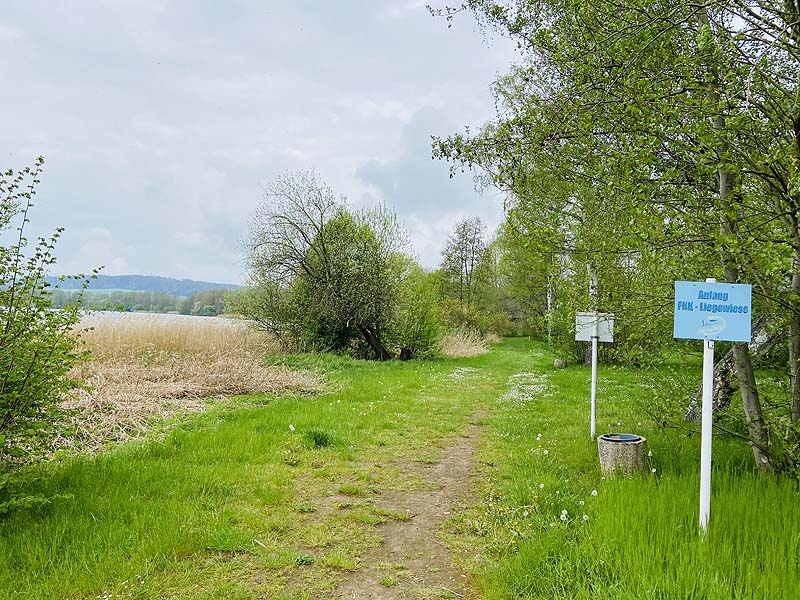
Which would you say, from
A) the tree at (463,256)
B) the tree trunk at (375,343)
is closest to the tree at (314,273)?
the tree trunk at (375,343)

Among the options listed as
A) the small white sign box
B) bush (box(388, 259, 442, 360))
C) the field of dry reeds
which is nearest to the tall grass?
bush (box(388, 259, 442, 360))

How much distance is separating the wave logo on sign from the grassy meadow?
4.36 feet

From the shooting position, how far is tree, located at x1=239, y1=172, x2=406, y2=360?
64.8ft

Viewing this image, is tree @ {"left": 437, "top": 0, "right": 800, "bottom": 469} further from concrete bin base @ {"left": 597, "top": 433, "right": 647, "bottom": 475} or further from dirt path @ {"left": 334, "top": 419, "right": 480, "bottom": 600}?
dirt path @ {"left": 334, "top": 419, "right": 480, "bottom": 600}

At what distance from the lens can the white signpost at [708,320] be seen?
3650mm

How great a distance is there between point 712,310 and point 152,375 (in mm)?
10707

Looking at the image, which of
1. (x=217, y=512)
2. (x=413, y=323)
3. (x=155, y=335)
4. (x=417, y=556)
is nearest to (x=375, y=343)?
(x=413, y=323)

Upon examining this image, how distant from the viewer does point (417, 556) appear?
162 inches

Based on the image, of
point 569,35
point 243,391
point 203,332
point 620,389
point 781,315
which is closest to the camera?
point 781,315

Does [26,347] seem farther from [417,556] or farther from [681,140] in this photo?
[681,140]

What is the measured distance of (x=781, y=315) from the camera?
180 inches

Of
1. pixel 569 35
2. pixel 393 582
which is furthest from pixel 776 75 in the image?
pixel 393 582

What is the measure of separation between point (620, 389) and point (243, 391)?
354 inches

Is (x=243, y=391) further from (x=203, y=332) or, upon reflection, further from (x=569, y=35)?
(x=569, y=35)
